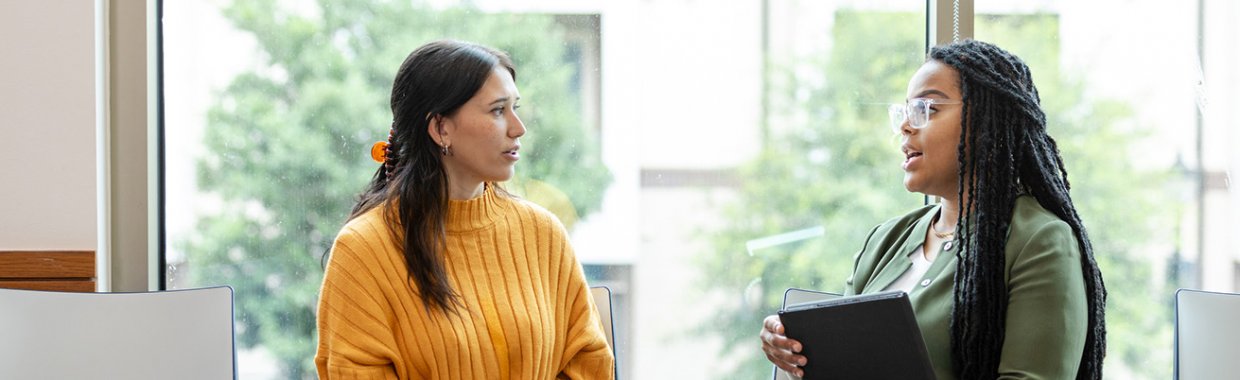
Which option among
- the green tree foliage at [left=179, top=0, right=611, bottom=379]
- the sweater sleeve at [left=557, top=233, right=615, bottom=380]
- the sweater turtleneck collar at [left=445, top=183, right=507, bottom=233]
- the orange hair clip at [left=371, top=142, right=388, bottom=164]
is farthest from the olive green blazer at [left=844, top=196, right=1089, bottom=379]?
the green tree foliage at [left=179, top=0, right=611, bottom=379]

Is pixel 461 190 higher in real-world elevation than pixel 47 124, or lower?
lower

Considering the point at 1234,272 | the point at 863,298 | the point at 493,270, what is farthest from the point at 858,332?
the point at 1234,272

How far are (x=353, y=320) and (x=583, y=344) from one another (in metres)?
0.49

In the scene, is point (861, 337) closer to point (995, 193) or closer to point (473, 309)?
point (995, 193)

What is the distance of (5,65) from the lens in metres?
2.67

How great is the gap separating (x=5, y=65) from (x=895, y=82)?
2.49 meters

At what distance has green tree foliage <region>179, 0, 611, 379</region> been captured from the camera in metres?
2.92

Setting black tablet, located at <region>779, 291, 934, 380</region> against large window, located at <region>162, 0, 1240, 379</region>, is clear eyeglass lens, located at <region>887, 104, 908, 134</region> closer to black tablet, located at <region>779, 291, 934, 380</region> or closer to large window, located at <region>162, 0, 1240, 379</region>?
black tablet, located at <region>779, 291, 934, 380</region>

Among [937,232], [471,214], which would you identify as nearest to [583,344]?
[471,214]

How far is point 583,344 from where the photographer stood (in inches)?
84.3

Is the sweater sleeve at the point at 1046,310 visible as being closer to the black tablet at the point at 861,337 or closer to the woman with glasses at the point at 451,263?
the black tablet at the point at 861,337

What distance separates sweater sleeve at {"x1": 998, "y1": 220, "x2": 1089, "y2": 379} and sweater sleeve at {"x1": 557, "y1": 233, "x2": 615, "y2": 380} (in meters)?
0.85

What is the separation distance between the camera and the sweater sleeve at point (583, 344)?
7.05 ft

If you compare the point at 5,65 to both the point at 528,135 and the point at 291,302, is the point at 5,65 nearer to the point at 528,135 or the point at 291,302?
the point at 291,302
